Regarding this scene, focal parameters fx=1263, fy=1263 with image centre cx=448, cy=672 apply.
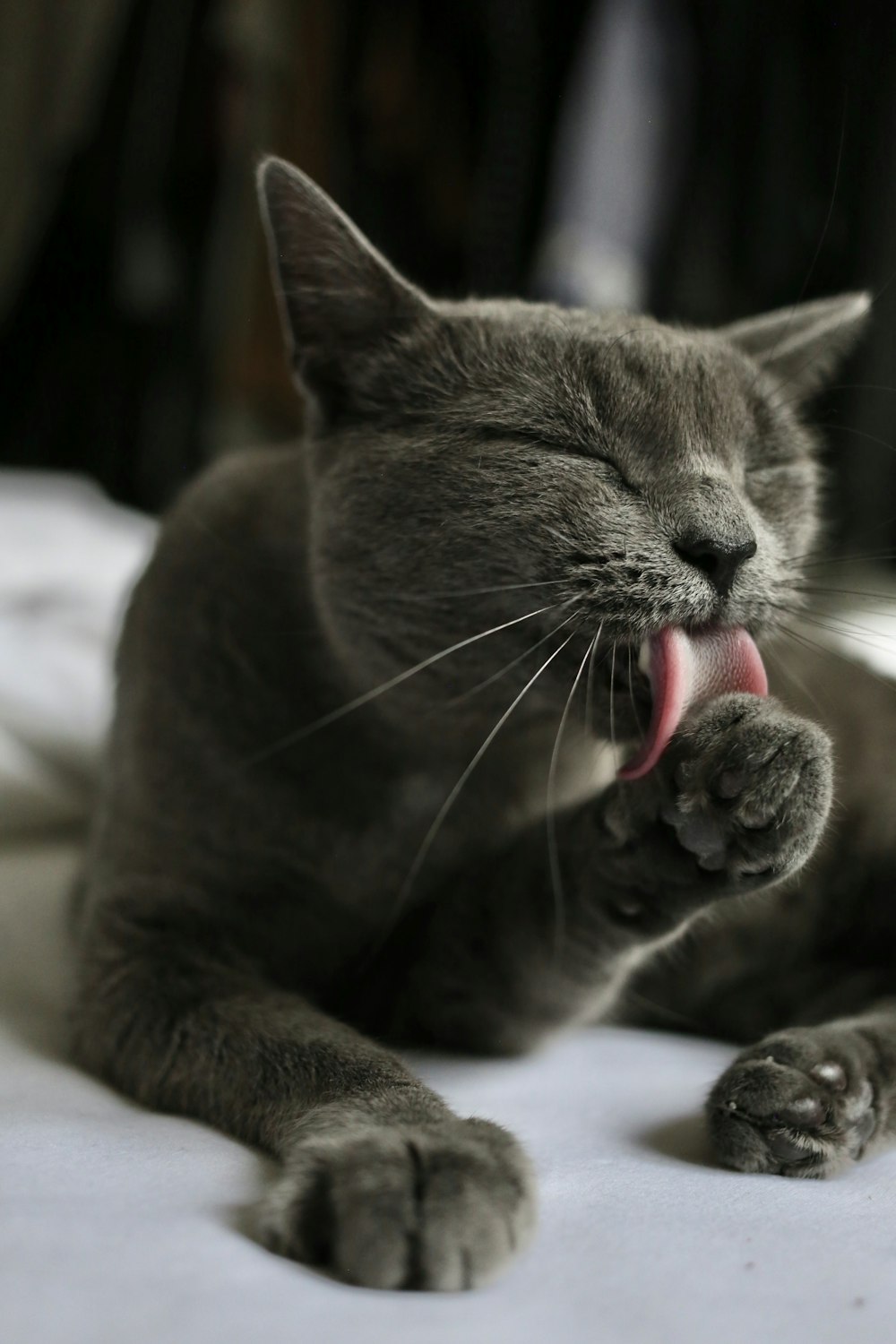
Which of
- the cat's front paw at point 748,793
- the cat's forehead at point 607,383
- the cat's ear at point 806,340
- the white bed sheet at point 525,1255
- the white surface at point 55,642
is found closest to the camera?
the white bed sheet at point 525,1255

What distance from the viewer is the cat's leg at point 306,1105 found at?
2.01 ft

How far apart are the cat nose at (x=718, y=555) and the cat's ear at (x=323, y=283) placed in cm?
32

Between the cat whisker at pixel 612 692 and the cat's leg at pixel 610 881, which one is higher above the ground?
the cat whisker at pixel 612 692

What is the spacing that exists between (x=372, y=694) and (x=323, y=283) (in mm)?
333

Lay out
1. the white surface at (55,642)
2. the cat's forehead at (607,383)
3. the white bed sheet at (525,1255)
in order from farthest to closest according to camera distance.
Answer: the white surface at (55,642)
the cat's forehead at (607,383)
the white bed sheet at (525,1255)

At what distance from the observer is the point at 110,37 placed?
2.53 metres

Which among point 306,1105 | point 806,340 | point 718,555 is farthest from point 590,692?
point 806,340

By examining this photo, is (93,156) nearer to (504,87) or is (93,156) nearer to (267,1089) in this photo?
(504,87)

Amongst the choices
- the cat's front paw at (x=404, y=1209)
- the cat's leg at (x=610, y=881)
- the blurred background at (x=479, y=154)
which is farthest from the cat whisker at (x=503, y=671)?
the blurred background at (x=479, y=154)

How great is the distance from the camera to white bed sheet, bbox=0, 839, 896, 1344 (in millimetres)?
551

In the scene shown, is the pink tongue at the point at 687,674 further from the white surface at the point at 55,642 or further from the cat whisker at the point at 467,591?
the white surface at the point at 55,642

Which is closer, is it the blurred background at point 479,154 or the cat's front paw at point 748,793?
the cat's front paw at point 748,793

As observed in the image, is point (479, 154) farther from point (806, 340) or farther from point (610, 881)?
point (610, 881)

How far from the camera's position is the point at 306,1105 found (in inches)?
31.1
